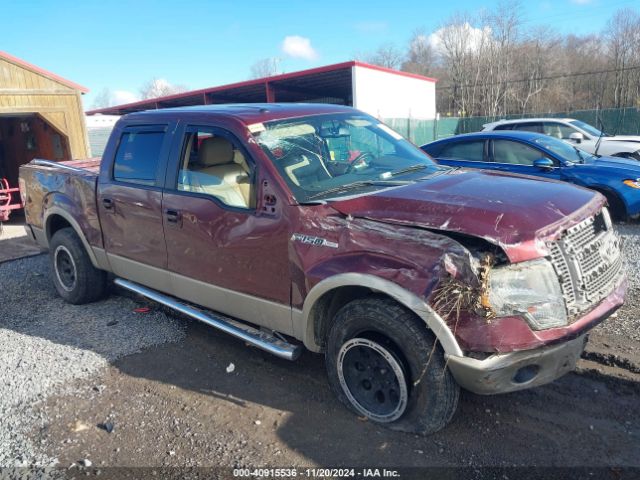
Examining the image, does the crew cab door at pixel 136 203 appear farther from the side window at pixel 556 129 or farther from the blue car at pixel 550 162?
the side window at pixel 556 129

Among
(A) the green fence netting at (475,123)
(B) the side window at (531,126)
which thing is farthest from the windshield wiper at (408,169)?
(A) the green fence netting at (475,123)

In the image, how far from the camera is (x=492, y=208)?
285 centimetres

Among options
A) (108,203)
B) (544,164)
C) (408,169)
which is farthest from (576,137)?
(108,203)

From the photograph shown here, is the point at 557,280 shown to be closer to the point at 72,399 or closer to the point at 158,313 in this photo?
the point at 72,399

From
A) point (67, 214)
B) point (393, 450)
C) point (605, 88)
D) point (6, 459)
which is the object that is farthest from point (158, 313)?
point (605, 88)

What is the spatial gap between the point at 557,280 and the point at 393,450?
1364mm

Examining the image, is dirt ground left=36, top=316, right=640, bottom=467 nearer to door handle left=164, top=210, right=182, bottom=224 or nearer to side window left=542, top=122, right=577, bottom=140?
door handle left=164, top=210, right=182, bottom=224

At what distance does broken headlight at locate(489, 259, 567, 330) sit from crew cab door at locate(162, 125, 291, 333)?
1.39 metres

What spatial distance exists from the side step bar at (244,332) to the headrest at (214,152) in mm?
1270

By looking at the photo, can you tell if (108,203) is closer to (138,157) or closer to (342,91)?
(138,157)

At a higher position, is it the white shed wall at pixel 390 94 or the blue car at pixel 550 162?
the white shed wall at pixel 390 94

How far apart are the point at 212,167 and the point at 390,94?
23.3m

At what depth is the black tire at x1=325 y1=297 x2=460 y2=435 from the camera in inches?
113

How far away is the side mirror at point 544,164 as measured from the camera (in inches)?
294
